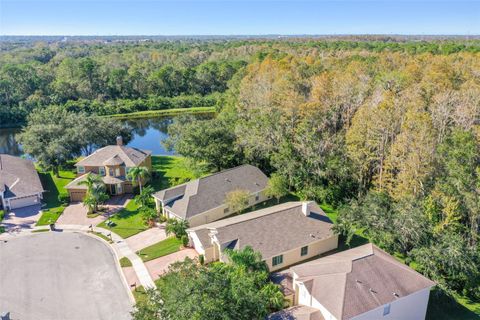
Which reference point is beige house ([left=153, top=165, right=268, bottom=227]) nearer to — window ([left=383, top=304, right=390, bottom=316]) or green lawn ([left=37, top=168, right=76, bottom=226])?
green lawn ([left=37, top=168, right=76, bottom=226])

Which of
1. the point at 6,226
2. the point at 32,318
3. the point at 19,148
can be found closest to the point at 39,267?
the point at 32,318

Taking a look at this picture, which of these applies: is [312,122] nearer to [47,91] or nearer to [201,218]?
[201,218]

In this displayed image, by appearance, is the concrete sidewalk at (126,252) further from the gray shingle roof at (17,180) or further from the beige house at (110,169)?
the gray shingle roof at (17,180)

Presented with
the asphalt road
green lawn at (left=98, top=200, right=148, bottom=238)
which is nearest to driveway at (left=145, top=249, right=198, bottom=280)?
the asphalt road

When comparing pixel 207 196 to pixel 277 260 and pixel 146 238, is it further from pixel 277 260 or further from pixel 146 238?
pixel 277 260

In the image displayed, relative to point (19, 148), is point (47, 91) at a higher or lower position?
higher

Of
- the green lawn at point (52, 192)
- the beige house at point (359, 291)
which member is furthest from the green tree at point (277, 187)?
the green lawn at point (52, 192)
